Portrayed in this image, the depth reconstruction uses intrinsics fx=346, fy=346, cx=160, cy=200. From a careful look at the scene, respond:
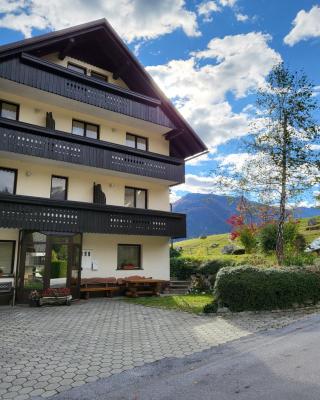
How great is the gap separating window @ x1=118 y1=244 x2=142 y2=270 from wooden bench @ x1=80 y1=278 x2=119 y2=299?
1.90 metres

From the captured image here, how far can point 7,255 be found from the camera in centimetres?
1562

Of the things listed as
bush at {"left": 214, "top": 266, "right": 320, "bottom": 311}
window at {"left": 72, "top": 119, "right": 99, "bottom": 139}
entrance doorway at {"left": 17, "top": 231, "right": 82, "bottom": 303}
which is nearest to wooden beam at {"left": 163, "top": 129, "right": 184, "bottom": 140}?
window at {"left": 72, "top": 119, "right": 99, "bottom": 139}

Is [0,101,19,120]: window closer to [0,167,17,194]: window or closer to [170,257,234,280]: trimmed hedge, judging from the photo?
[0,167,17,194]: window

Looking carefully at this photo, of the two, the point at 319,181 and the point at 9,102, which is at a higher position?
the point at 9,102

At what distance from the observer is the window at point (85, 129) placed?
1878cm

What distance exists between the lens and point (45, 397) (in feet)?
17.4

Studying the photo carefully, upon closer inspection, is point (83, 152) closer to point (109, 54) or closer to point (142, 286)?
point (109, 54)

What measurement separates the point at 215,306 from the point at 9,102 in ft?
43.4

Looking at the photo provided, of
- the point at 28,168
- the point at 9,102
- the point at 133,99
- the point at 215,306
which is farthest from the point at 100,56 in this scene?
the point at 215,306

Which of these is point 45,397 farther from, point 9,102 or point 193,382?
point 9,102

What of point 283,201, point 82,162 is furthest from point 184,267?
point 82,162

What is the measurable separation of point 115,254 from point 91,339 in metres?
10.5

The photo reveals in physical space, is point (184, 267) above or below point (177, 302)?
above

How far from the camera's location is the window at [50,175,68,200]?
57.7 ft
